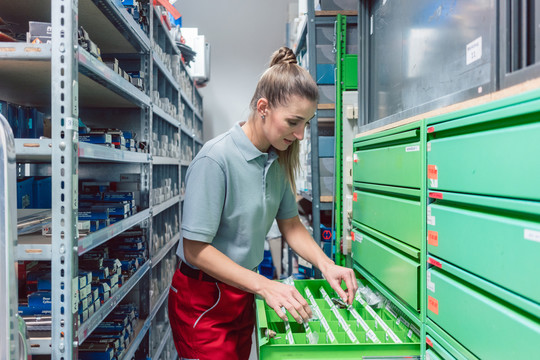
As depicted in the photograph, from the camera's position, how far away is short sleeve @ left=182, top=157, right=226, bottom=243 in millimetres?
1424

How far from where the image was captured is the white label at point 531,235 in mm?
765

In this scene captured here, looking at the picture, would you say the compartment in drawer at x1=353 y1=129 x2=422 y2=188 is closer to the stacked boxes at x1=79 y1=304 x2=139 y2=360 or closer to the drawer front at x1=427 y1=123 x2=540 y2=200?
the drawer front at x1=427 y1=123 x2=540 y2=200

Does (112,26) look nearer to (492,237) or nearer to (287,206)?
(287,206)

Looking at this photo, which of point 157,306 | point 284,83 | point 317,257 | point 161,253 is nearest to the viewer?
point 284,83

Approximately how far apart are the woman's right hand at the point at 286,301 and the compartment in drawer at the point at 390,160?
533 mm

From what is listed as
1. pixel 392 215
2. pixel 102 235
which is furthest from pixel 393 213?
pixel 102 235

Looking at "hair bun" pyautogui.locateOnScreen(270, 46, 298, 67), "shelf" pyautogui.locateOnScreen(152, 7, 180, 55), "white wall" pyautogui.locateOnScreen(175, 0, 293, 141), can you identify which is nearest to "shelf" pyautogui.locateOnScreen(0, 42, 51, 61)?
"hair bun" pyautogui.locateOnScreen(270, 46, 298, 67)

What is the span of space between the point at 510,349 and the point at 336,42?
7.17ft

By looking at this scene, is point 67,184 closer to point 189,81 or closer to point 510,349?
point 510,349

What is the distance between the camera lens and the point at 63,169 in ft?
3.95

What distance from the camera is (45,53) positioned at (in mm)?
1201

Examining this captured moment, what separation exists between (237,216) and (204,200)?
→ 18 cm

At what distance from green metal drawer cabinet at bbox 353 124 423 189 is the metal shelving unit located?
1075 mm

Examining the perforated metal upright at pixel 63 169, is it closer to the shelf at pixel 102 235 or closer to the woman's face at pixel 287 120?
the shelf at pixel 102 235
